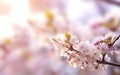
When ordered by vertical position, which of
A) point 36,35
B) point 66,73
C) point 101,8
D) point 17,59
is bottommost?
point 66,73

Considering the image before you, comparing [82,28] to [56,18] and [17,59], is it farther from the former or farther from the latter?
[17,59]

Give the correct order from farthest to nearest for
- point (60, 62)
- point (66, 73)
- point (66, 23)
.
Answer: point (66, 23) → point (60, 62) → point (66, 73)

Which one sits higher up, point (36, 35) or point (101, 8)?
point (101, 8)

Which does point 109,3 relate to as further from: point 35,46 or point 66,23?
point 35,46

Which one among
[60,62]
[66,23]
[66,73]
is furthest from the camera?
[66,23]

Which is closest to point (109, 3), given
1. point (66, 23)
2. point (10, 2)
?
point (66, 23)

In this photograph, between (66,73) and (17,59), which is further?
(17,59)

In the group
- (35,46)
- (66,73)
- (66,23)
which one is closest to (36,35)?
(35,46)
